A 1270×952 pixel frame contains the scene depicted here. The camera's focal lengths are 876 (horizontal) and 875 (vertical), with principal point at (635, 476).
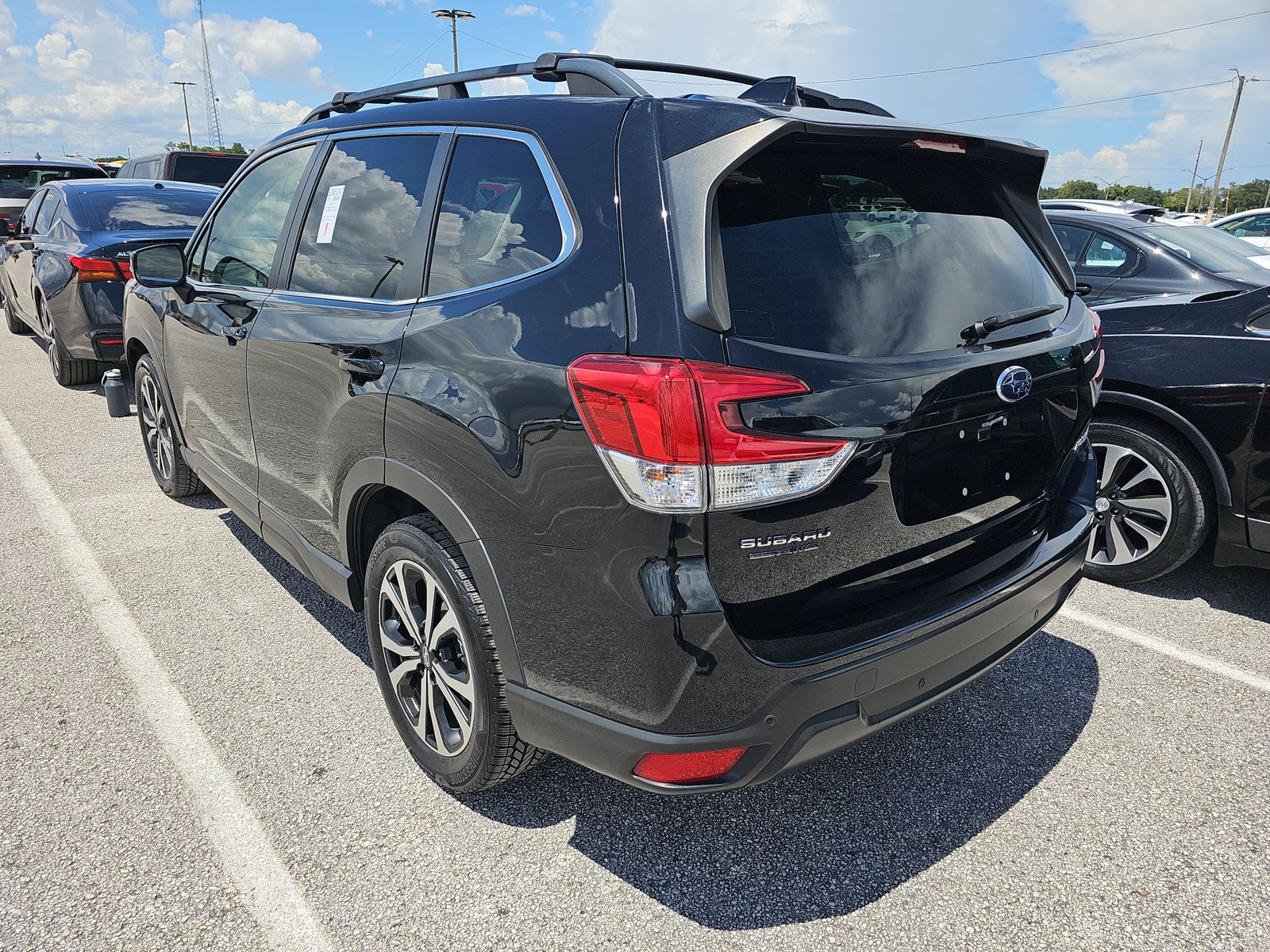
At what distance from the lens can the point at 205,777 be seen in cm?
264

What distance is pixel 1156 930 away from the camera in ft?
6.84

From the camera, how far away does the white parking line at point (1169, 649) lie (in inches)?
128

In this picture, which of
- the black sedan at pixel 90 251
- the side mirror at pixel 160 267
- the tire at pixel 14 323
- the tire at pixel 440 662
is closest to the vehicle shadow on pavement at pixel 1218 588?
the tire at pixel 440 662

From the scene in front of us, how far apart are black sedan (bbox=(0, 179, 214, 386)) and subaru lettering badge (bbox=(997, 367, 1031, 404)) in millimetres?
6684

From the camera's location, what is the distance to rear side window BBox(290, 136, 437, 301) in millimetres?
2508

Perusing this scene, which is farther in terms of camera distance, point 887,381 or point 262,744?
point 262,744

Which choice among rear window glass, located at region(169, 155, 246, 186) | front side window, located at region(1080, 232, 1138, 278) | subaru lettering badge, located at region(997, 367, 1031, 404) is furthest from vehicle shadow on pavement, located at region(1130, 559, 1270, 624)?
rear window glass, located at region(169, 155, 246, 186)

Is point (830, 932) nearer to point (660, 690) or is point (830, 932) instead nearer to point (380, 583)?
point (660, 690)

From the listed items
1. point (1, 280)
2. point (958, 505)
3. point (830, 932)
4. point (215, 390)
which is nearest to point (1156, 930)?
point (830, 932)

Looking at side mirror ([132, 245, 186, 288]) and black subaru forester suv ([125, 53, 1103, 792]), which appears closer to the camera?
black subaru forester suv ([125, 53, 1103, 792])

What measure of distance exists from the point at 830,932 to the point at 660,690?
2.68 feet

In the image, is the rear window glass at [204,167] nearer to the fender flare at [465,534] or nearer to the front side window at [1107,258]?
the front side window at [1107,258]

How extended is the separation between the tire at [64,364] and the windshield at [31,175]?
6.12 meters

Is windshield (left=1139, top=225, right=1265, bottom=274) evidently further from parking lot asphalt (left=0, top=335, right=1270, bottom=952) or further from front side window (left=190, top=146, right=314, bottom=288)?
front side window (left=190, top=146, right=314, bottom=288)
